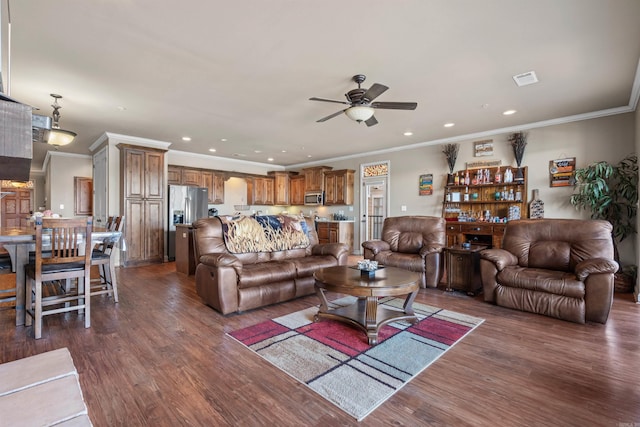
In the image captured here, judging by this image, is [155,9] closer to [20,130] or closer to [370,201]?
[20,130]

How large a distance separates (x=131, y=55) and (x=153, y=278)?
11.1 ft

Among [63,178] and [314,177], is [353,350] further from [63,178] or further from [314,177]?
[63,178]

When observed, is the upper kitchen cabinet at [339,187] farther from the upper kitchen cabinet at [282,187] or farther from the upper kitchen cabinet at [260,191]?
the upper kitchen cabinet at [260,191]

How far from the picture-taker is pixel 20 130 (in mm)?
529

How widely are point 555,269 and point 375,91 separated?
9.66 ft

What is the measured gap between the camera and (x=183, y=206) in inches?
271

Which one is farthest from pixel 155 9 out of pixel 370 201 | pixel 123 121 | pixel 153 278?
pixel 370 201

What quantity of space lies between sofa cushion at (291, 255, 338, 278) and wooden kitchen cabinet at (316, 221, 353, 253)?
11.7 feet

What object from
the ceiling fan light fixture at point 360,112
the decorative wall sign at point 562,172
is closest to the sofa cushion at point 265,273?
the ceiling fan light fixture at point 360,112

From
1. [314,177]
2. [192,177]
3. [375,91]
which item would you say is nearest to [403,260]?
[375,91]

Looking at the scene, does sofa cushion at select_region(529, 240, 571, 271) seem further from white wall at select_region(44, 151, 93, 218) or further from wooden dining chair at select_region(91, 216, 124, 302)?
white wall at select_region(44, 151, 93, 218)

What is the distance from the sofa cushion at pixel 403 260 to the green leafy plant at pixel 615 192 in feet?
8.77

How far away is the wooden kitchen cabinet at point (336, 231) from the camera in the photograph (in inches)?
309

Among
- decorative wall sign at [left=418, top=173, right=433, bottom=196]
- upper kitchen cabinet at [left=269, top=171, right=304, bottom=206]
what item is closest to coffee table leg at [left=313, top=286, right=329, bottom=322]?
decorative wall sign at [left=418, top=173, right=433, bottom=196]
